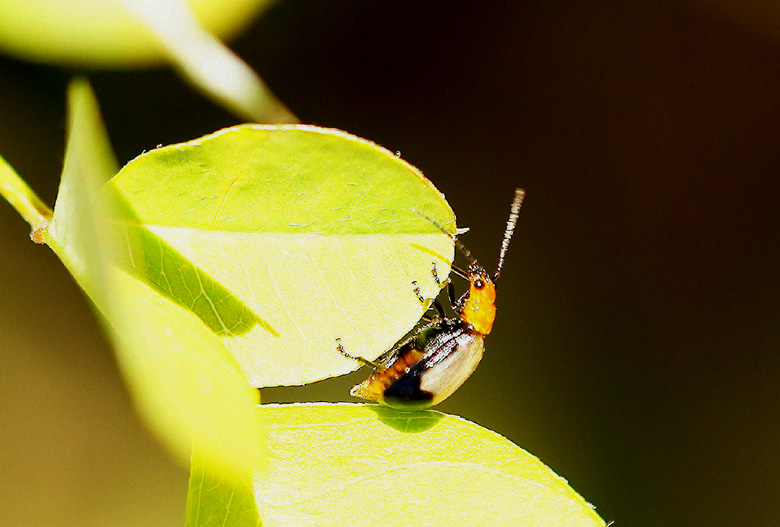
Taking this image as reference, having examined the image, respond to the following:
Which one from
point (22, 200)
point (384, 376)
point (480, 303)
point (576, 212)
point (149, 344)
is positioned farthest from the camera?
point (576, 212)

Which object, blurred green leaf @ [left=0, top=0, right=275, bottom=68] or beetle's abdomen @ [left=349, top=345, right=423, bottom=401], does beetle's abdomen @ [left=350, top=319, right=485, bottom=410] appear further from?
blurred green leaf @ [left=0, top=0, right=275, bottom=68]

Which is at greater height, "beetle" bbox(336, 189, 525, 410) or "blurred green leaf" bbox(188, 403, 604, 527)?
"beetle" bbox(336, 189, 525, 410)

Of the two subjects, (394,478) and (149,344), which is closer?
(149,344)

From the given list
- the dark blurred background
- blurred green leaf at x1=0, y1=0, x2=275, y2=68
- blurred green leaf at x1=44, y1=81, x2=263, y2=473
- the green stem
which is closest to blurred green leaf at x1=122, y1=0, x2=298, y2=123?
blurred green leaf at x1=0, y1=0, x2=275, y2=68

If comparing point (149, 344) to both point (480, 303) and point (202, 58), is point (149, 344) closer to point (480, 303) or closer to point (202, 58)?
point (202, 58)

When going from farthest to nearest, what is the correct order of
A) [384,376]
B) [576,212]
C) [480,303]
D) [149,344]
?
[576,212]
[480,303]
[384,376]
[149,344]

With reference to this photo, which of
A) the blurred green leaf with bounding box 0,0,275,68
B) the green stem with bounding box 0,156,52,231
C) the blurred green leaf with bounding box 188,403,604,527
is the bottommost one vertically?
the blurred green leaf with bounding box 188,403,604,527

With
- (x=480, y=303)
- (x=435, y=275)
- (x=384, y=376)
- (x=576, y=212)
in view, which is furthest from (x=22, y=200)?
(x=576, y=212)
